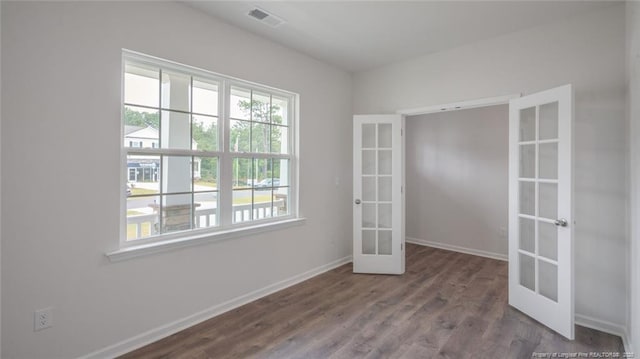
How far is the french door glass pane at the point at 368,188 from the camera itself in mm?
4086

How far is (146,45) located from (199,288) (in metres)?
2.07

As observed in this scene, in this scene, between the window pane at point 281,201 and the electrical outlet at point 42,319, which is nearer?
the electrical outlet at point 42,319

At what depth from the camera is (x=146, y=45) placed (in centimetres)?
238

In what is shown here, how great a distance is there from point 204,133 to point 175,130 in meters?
0.27

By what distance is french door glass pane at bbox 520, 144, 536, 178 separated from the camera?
2.80 meters

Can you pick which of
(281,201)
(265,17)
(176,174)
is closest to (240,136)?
(176,174)

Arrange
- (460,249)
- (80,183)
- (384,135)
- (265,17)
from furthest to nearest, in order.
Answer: (460,249), (384,135), (265,17), (80,183)

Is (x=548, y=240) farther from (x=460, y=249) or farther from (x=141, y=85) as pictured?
(x=141, y=85)

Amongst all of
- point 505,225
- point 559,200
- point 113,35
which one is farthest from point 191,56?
point 505,225

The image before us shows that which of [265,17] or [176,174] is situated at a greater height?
[265,17]

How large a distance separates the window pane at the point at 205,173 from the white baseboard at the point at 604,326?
11.6 feet

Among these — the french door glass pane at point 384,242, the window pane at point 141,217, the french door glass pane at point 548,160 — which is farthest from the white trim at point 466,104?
the window pane at point 141,217

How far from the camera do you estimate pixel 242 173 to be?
3.17 m

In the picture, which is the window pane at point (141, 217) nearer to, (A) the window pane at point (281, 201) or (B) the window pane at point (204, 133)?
(B) the window pane at point (204, 133)
